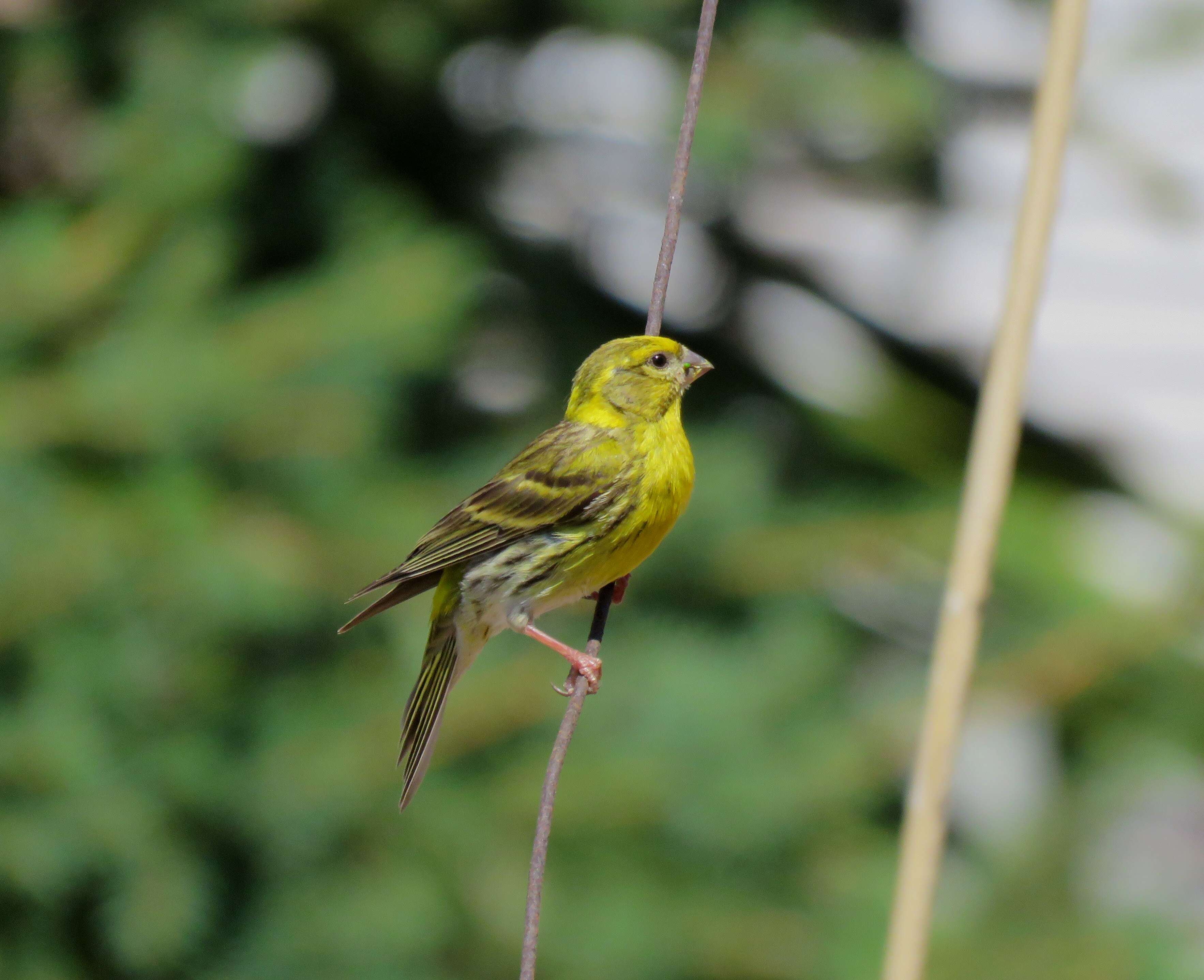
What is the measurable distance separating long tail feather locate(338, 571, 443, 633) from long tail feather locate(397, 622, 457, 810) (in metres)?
0.23

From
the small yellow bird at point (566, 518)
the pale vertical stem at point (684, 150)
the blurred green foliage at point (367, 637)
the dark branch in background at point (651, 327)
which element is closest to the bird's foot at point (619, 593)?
the small yellow bird at point (566, 518)

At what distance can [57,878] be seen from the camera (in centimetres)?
421

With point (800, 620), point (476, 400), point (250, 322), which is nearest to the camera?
point (250, 322)

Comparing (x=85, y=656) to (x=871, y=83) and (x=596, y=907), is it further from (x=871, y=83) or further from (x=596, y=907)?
(x=871, y=83)

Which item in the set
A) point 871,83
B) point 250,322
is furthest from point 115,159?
point 871,83

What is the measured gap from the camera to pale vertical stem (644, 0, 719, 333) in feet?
3.74

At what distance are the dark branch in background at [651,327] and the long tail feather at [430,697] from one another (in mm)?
859

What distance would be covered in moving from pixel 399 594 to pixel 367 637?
8.99ft

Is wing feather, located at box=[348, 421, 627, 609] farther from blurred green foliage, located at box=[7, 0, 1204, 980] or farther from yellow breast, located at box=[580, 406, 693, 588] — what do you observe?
blurred green foliage, located at box=[7, 0, 1204, 980]

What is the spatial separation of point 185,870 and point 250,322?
181 centimetres

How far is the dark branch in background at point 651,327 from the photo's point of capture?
918mm

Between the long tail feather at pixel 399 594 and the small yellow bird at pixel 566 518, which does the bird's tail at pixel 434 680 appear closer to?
the small yellow bird at pixel 566 518

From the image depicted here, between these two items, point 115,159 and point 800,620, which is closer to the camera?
point 115,159

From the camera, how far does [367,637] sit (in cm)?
480
